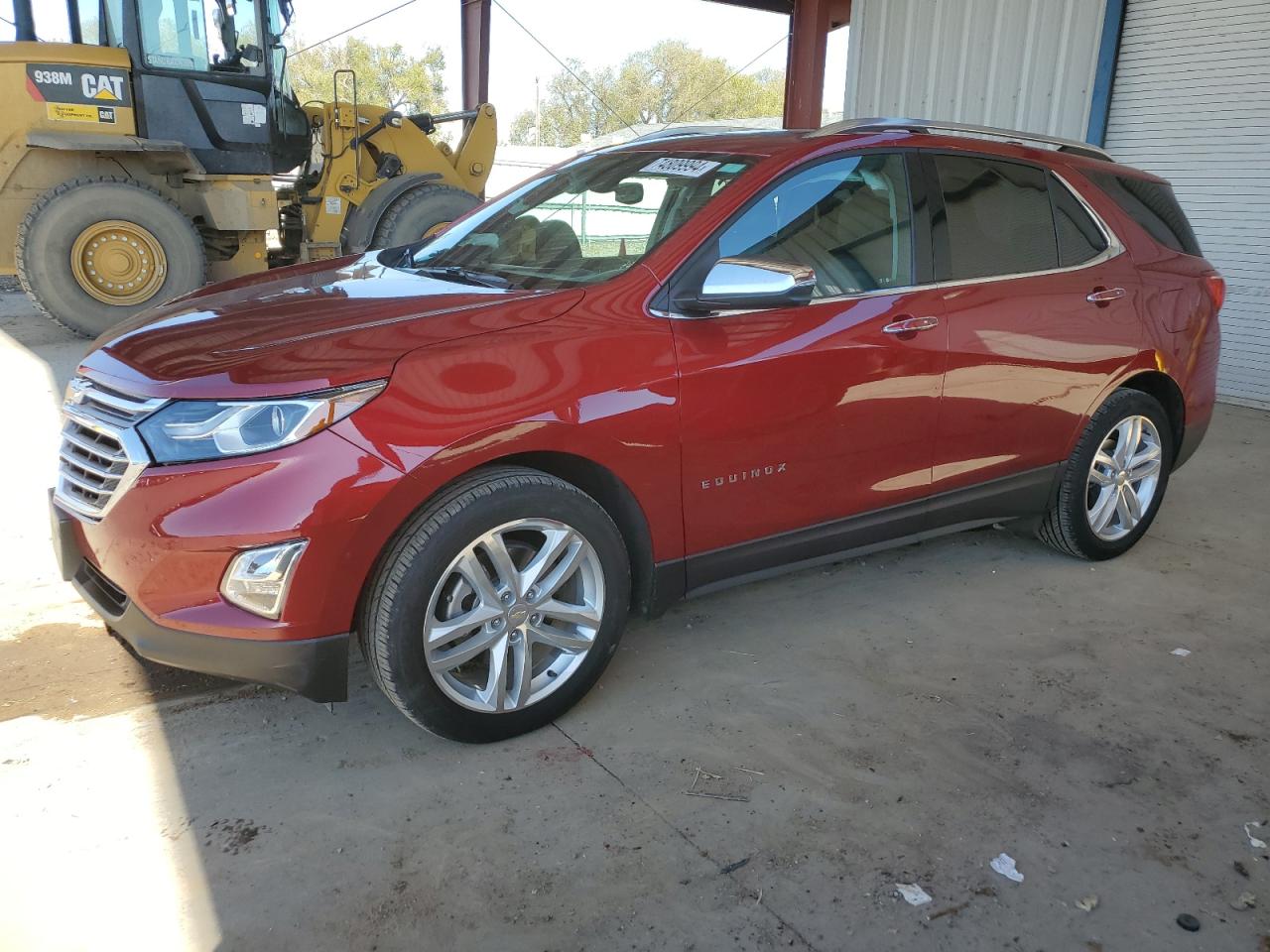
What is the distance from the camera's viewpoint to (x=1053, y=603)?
13.2ft

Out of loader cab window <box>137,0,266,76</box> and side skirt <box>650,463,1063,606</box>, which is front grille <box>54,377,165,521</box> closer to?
side skirt <box>650,463,1063,606</box>

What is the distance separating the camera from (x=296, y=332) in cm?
273

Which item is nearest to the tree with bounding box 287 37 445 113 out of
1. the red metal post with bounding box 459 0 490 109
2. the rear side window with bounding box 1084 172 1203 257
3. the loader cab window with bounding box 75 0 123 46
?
the red metal post with bounding box 459 0 490 109

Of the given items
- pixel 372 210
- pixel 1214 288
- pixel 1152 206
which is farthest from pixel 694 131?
pixel 372 210

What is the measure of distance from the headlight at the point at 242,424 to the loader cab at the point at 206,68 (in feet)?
24.9

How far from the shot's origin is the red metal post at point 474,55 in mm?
15305

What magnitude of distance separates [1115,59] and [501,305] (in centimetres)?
746

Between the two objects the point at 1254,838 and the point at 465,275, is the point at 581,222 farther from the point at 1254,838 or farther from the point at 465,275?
the point at 1254,838

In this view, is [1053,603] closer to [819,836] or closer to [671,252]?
[819,836]

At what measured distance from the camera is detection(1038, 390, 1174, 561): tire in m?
4.15

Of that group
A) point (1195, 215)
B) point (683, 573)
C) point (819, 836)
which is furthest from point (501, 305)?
point (1195, 215)

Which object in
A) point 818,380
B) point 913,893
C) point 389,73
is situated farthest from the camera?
point 389,73

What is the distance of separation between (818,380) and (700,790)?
133 centimetres

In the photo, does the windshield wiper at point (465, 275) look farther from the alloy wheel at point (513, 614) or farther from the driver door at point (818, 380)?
the alloy wheel at point (513, 614)
